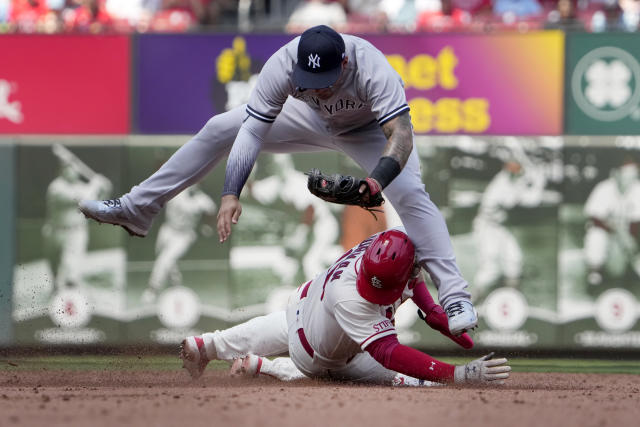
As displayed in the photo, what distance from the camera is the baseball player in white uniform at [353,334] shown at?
18.6 ft

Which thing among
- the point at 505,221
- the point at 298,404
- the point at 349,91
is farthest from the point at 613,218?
the point at 298,404

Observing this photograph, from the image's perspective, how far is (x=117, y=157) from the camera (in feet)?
34.0

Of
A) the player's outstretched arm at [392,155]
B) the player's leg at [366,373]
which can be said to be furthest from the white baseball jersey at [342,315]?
the player's outstretched arm at [392,155]

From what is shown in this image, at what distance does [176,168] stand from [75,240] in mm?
4257

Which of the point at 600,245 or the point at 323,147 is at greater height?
the point at 323,147

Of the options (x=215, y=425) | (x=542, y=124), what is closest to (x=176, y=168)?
(x=215, y=425)

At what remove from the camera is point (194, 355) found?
21.3 feet

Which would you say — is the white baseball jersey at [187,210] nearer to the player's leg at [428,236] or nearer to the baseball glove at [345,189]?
the player's leg at [428,236]

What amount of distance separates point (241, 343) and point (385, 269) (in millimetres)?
1308

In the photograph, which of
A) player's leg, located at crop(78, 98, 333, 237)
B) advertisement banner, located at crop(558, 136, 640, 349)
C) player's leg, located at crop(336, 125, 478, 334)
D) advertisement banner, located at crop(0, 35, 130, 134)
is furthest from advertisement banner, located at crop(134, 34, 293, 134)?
player's leg, located at crop(336, 125, 478, 334)

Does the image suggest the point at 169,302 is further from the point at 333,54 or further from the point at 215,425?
the point at 215,425

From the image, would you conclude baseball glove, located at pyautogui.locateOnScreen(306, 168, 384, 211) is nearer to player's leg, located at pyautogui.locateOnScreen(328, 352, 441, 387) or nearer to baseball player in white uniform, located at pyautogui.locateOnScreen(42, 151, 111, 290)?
player's leg, located at pyautogui.locateOnScreen(328, 352, 441, 387)

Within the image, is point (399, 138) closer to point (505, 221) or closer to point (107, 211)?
point (107, 211)

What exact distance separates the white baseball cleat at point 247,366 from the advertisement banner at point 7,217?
167 inches
